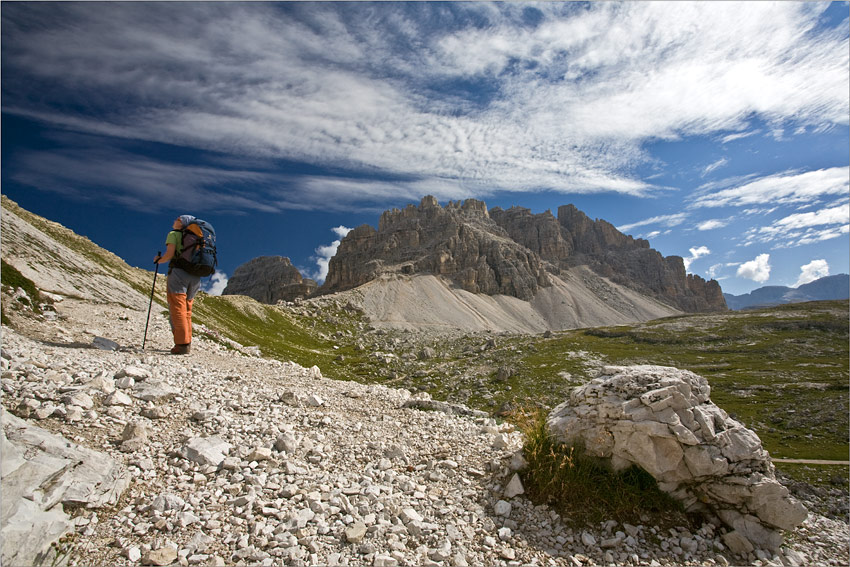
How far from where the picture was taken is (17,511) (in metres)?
5.16

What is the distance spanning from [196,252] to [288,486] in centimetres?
1074

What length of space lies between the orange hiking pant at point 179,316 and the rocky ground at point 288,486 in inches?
132

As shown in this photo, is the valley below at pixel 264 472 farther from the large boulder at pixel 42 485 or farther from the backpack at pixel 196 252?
the backpack at pixel 196 252

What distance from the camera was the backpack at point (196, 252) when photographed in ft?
48.6

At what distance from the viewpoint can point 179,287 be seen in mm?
14930

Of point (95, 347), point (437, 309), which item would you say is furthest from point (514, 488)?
point (437, 309)

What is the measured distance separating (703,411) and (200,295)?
74915 mm

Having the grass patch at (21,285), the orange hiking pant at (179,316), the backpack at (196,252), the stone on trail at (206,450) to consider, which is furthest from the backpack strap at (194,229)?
the stone on trail at (206,450)

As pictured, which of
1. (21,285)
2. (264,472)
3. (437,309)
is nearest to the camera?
(264,472)

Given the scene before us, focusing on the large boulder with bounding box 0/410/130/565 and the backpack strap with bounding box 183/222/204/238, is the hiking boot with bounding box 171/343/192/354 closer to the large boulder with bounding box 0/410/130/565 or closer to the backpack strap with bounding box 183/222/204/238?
the backpack strap with bounding box 183/222/204/238

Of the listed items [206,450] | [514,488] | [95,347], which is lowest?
[514,488]

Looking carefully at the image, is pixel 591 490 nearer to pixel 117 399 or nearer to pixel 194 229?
pixel 117 399

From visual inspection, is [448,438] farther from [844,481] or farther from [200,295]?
[200,295]

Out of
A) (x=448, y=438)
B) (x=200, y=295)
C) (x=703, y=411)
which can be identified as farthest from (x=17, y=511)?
(x=200, y=295)
